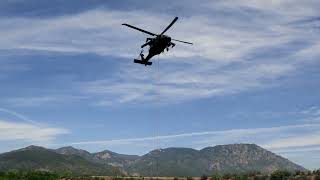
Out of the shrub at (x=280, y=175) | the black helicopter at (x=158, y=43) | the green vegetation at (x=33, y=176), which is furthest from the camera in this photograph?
the green vegetation at (x=33, y=176)

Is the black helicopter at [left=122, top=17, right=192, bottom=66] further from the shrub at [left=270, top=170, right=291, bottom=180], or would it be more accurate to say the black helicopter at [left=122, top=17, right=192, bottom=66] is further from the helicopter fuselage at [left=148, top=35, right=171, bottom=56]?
the shrub at [left=270, top=170, right=291, bottom=180]

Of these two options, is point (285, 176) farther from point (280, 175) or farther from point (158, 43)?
point (158, 43)

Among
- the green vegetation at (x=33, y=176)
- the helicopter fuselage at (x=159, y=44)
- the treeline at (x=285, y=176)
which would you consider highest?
the helicopter fuselage at (x=159, y=44)

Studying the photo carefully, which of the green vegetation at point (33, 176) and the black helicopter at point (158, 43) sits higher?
the black helicopter at point (158, 43)

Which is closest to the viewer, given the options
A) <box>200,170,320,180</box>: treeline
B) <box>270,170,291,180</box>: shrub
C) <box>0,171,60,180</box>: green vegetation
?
<box>200,170,320,180</box>: treeline

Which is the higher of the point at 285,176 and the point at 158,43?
the point at 158,43

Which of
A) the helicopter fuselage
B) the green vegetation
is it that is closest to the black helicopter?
the helicopter fuselage

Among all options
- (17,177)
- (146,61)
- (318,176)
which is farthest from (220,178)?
(146,61)

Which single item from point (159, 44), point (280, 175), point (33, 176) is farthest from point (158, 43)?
point (33, 176)

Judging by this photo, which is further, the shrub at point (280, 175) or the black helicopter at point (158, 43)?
the shrub at point (280, 175)

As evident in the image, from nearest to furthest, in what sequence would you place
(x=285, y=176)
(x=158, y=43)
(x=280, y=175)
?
(x=158, y=43), (x=280, y=175), (x=285, y=176)

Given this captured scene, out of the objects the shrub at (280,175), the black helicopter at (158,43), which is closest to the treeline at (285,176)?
the shrub at (280,175)

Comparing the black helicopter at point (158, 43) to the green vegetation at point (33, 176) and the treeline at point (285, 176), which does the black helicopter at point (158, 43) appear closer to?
the treeline at point (285, 176)

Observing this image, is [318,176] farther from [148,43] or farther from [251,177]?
[148,43]
